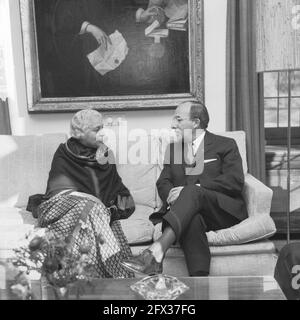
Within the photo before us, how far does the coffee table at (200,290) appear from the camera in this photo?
2264 millimetres

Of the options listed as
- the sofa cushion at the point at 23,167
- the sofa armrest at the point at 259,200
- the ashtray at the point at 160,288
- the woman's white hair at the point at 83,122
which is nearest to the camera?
the ashtray at the point at 160,288

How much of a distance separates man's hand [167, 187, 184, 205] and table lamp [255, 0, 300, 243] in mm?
1022

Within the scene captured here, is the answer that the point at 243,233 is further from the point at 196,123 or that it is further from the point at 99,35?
the point at 99,35

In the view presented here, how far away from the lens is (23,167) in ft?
13.0

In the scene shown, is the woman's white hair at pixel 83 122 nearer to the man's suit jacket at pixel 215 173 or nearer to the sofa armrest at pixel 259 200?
the man's suit jacket at pixel 215 173

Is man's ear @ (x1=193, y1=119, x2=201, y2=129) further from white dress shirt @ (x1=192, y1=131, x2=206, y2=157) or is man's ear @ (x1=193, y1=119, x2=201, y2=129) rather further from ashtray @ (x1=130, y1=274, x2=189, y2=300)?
ashtray @ (x1=130, y1=274, x2=189, y2=300)

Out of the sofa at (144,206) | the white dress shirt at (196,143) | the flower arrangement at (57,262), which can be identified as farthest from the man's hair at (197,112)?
the flower arrangement at (57,262)

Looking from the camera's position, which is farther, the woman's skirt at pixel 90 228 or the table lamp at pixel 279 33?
the table lamp at pixel 279 33

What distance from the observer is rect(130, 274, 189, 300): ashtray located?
218cm

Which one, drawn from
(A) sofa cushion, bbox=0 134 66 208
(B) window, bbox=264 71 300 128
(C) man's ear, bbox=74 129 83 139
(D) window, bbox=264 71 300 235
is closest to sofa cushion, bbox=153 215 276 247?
(C) man's ear, bbox=74 129 83 139

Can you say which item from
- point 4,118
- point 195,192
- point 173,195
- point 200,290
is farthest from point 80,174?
point 200,290

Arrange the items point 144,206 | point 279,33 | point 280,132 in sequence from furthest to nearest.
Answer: point 280,132 → point 144,206 → point 279,33

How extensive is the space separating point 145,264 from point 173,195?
719 mm

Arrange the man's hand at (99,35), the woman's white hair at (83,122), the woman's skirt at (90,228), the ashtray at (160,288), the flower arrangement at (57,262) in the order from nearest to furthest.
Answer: the flower arrangement at (57,262)
the ashtray at (160,288)
the woman's skirt at (90,228)
the woman's white hair at (83,122)
the man's hand at (99,35)
